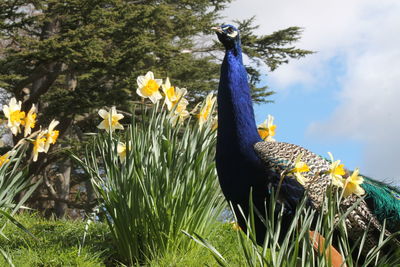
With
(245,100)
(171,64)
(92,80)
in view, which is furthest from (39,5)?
(245,100)

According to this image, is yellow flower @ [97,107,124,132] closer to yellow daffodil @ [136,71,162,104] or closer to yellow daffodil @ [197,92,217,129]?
yellow daffodil @ [136,71,162,104]

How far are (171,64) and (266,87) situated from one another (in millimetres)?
2950

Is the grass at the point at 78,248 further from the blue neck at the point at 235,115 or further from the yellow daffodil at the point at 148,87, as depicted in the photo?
the yellow daffodil at the point at 148,87

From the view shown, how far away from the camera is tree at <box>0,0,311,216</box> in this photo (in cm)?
1129

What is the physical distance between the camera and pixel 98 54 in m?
11.3

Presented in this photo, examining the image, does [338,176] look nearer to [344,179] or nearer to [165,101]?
[344,179]

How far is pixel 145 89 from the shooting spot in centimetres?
361

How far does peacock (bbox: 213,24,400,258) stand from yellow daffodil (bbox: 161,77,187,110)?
53cm

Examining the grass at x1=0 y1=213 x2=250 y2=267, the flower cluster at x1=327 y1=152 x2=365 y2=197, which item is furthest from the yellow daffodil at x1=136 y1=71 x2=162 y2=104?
the flower cluster at x1=327 y1=152 x2=365 y2=197

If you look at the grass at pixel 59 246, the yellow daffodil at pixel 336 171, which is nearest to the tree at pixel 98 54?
the grass at pixel 59 246

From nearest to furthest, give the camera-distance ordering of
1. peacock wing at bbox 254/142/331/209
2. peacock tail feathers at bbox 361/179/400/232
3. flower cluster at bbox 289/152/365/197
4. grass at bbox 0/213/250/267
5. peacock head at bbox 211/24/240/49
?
flower cluster at bbox 289/152/365/197 < peacock wing at bbox 254/142/331/209 < peacock tail feathers at bbox 361/179/400/232 < peacock head at bbox 211/24/240/49 < grass at bbox 0/213/250/267

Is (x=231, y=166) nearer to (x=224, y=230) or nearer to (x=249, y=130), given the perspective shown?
(x=249, y=130)

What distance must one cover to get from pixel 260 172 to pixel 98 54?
28.9 ft

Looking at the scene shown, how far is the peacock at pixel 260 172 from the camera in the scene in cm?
306
